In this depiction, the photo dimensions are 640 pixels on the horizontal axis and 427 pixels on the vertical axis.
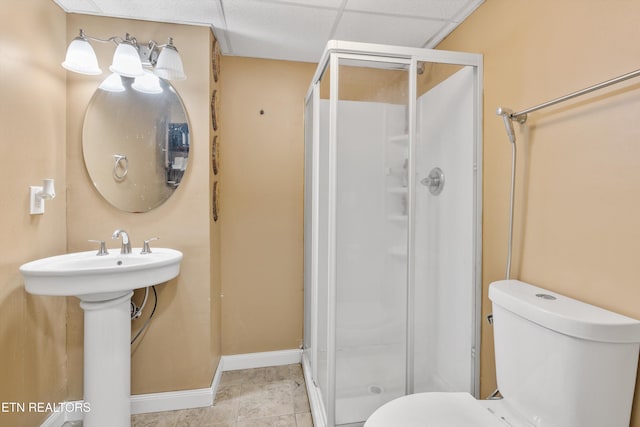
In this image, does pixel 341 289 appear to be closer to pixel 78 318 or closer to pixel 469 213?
pixel 469 213

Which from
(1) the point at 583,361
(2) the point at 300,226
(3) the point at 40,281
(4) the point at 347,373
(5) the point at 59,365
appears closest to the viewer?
(1) the point at 583,361

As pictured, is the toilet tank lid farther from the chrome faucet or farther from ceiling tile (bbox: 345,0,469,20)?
the chrome faucet

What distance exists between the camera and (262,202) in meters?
2.24

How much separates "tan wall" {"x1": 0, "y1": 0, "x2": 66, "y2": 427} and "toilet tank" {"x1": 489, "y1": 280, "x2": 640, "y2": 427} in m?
2.05

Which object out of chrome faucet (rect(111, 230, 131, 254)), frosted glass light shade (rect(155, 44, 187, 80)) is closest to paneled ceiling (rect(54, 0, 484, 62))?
frosted glass light shade (rect(155, 44, 187, 80))

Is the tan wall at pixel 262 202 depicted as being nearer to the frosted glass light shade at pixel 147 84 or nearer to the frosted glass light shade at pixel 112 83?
the frosted glass light shade at pixel 147 84

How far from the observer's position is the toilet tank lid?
84 cm

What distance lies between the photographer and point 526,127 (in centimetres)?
126

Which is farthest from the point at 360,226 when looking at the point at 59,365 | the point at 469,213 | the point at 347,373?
the point at 59,365

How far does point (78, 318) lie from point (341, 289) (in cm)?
153

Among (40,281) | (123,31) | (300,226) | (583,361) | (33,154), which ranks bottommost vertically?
(583,361)

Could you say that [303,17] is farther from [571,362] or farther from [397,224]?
[571,362]

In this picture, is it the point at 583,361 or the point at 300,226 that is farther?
the point at 300,226

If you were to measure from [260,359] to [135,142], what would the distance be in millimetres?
1697
